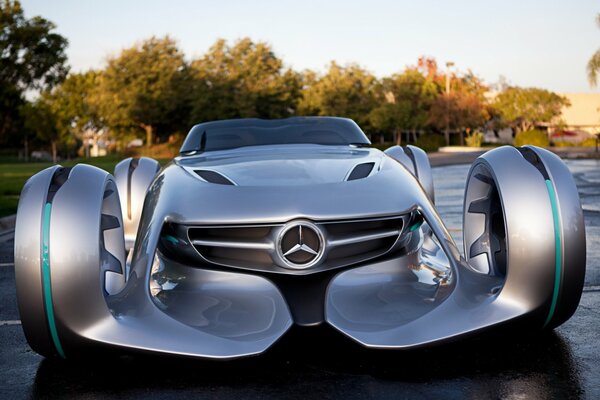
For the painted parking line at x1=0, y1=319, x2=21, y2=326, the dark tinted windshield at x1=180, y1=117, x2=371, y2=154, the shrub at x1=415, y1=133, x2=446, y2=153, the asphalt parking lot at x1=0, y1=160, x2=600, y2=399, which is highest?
the dark tinted windshield at x1=180, y1=117, x2=371, y2=154

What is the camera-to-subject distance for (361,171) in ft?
13.1

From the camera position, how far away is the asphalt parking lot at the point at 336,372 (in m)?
3.15

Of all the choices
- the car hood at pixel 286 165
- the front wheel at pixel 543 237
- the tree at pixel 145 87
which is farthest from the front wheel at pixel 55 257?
the tree at pixel 145 87

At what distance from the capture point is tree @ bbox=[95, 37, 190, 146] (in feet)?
170

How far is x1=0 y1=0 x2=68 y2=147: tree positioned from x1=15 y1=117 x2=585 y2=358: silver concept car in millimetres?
51139

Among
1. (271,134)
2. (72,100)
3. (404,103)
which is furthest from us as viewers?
(72,100)

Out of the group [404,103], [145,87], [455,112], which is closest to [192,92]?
[145,87]

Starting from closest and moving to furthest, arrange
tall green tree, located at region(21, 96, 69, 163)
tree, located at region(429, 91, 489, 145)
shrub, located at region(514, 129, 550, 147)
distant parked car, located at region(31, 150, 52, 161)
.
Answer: shrub, located at region(514, 129, 550, 147)
tree, located at region(429, 91, 489, 145)
tall green tree, located at region(21, 96, 69, 163)
distant parked car, located at region(31, 150, 52, 161)

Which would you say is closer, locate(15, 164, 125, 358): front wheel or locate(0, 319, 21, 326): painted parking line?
locate(15, 164, 125, 358): front wheel

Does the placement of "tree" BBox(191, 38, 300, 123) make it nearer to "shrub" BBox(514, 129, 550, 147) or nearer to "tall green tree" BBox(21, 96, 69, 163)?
"shrub" BBox(514, 129, 550, 147)

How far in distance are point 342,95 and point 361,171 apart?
55.3 m

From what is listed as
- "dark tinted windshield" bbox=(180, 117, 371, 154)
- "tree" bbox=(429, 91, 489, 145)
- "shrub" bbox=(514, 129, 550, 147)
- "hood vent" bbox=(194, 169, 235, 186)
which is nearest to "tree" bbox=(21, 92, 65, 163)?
"tree" bbox=(429, 91, 489, 145)

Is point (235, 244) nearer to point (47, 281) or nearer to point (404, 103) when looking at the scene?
point (47, 281)

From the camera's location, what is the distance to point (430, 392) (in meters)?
3.11
